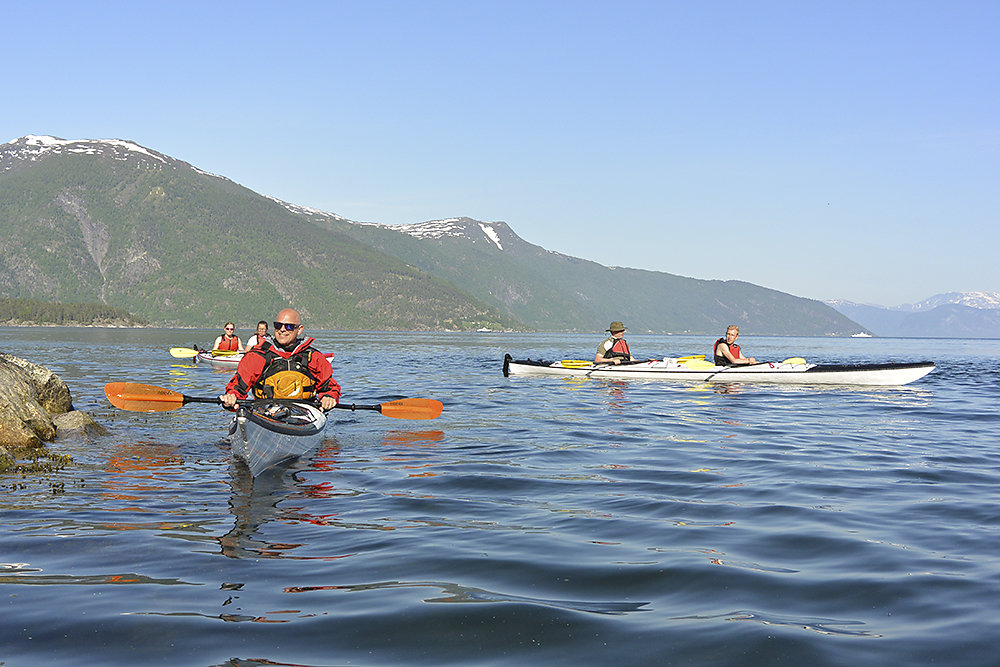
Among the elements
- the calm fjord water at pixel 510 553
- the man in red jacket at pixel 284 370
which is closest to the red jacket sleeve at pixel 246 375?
the man in red jacket at pixel 284 370

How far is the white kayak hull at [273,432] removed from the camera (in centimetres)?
958

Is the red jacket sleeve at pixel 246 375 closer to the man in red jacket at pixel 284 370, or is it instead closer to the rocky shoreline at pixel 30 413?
the man in red jacket at pixel 284 370

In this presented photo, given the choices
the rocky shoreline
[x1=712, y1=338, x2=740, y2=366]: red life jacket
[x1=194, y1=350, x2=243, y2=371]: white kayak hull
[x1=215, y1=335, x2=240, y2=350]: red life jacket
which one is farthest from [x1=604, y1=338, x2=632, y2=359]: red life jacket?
the rocky shoreline

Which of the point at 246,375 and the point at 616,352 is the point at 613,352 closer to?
the point at 616,352

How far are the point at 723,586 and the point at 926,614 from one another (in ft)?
4.37

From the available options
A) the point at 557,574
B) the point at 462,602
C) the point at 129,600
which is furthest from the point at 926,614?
the point at 129,600

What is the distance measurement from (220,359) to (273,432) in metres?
26.8

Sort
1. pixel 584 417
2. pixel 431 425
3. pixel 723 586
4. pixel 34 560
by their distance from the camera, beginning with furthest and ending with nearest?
pixel 584 417 → pixel 431 425 → pixel 34 560 → pixel 723 586

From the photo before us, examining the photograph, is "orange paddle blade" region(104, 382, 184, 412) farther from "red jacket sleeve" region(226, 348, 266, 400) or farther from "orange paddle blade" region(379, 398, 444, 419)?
"orange paddle blade" region(379, 398, 444, 419)

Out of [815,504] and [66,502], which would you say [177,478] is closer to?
[66,502]

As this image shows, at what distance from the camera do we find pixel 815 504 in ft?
28.6

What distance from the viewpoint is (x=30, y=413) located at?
12281 mm

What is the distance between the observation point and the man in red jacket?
11078 millimetres

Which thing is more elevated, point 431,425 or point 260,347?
point 260,347
